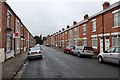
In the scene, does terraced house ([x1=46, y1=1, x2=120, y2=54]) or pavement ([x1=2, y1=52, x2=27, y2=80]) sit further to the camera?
terraced house ([x1=46, y1=1, x2=120, y2=54])

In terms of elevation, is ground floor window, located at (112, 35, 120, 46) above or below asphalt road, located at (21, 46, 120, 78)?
above

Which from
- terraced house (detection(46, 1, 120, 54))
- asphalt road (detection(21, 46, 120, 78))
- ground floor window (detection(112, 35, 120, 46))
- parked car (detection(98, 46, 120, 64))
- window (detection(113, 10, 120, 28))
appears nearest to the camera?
asphalt road (detection(21, 46, 120, 78))

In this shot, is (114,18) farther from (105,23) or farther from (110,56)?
(110,56)

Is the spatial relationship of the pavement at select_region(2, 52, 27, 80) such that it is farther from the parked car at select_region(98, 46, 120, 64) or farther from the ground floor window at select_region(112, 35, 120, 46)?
the ground floor window at select_region(112, 35, 120, 46)

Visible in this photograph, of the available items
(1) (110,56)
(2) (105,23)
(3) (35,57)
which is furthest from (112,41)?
(3) (35,57)

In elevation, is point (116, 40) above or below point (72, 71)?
above

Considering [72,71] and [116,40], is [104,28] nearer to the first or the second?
[116,40]

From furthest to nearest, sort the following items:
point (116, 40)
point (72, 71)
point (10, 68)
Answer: point (116, 40) → point (10, 68) → point (72, 71)

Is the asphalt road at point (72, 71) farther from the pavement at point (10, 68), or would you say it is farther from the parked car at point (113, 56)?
the pavement at point (10, 68)

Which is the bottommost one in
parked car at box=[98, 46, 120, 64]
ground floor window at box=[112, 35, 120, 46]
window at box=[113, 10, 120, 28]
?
parked car at box=[98, 46, 120, 64]

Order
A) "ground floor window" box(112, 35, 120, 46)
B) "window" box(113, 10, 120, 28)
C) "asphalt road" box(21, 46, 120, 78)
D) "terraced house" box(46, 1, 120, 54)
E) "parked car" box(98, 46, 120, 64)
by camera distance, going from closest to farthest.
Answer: "asphalt road" box(21, 46, 120, 78) → "parked car" box(98, 46, 120, 64) → "ground floor window" box(112, 35, 120, 46) → "window" box(113, 10, 120, 28) → "terraced house" box(46, 1, 120, 54)

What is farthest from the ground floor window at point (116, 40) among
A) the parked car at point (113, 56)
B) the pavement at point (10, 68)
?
the pavement at point (10, 68)

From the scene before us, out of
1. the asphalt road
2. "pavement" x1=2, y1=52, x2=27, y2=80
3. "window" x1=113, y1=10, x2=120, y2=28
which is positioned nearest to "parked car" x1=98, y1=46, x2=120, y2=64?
the asphalt road

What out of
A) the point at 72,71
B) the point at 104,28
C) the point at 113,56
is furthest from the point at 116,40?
the point at 72,71
